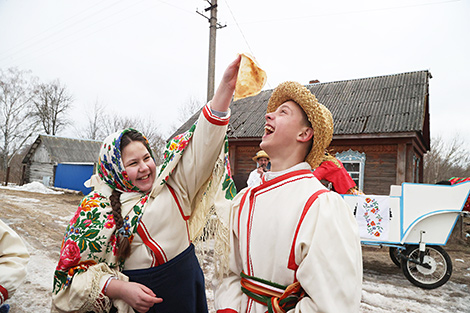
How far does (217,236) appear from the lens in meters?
1.43

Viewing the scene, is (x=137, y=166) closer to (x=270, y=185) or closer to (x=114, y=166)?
(x=114, y=166)

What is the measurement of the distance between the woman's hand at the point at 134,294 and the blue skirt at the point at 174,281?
63 mm

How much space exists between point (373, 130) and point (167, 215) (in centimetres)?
861

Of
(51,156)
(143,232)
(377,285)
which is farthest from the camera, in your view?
(51,156)

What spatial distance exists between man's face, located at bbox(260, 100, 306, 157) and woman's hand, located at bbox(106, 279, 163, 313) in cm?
84

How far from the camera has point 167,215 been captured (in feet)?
4.71

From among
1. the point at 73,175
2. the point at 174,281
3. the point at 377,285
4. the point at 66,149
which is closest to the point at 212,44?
the point at 377,285

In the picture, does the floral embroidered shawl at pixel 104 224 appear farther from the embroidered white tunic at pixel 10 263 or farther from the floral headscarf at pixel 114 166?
the embroidered white tunic at pixel 10 263

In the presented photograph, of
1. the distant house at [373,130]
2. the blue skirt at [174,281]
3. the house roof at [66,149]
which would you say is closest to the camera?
the blue skirt at [174,281]

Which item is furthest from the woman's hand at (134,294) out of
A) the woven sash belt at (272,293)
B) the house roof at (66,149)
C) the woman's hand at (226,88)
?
the house roof at (66,149)

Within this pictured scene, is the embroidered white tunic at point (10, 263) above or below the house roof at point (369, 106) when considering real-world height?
below

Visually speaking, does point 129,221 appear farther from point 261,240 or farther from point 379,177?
point 379,177

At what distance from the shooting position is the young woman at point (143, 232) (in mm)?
1333

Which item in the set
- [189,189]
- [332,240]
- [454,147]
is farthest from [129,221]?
[454,147]
